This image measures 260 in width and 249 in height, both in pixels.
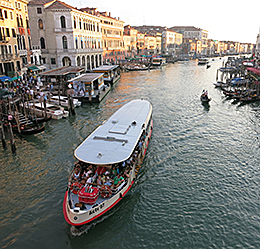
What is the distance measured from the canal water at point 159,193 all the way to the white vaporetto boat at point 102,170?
2.72ft

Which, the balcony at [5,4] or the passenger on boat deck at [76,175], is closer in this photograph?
the passenger on boat deck at [76,175]

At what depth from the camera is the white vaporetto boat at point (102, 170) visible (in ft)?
39.0

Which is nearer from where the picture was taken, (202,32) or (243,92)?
(243,92)

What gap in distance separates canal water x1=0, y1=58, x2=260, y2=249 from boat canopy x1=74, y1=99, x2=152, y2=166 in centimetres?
255

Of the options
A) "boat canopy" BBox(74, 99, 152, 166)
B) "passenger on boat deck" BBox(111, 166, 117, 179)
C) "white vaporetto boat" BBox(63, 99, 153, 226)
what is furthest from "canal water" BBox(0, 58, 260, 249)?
"boat canopy" BBox(74, 99, 152, 166)

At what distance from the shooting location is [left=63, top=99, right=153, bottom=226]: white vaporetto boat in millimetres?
11889

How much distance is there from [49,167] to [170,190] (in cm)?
890

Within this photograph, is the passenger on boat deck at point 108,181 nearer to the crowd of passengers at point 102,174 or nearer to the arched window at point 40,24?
the crowd of passengers at point 102,174

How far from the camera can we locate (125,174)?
14219 mm

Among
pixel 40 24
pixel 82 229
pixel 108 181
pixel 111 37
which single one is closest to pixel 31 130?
pixel 108 181

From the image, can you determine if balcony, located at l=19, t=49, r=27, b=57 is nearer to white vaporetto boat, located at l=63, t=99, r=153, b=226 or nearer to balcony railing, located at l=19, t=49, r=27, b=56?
balcony railing, located at l=19, t=49, r=27, b=56

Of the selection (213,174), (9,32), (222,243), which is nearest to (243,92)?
(213,174)

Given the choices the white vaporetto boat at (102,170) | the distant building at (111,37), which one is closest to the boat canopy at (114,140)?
the white vaporetto boat at (102,170)

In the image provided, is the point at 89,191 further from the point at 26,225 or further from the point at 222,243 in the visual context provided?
the point at 222,243
